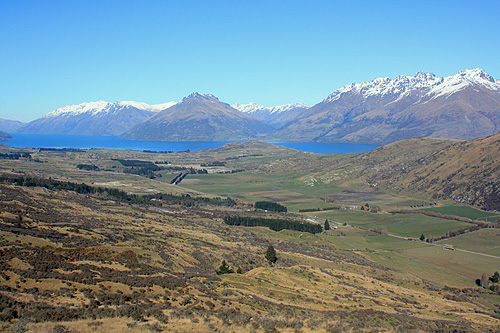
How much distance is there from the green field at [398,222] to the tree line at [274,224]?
24904 millimetres

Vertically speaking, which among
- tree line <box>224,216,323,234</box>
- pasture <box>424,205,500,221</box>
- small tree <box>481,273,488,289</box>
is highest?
pasture <box>424,205,500,221</box>

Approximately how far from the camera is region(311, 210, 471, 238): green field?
401 ft

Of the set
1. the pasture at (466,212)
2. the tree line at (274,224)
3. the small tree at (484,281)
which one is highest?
the pasture at (466,212)

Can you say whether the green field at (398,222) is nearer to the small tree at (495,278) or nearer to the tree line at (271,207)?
the tree line at (271,207)

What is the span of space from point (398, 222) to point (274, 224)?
166 ft

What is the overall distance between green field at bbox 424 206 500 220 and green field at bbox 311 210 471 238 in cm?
1215

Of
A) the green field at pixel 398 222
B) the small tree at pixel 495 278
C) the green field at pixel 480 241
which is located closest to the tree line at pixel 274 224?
the green field at pixel 398 222

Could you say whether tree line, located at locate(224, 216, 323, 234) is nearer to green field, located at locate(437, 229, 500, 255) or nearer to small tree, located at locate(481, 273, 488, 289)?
green field, located at locate(437, 229, 500, 255)

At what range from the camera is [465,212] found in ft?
492

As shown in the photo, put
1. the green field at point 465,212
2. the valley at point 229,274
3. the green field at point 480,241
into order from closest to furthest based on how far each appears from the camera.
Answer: the valley at point 229,274
the green field at point 480,241
the green field at point 465,212

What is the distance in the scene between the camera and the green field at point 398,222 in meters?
122

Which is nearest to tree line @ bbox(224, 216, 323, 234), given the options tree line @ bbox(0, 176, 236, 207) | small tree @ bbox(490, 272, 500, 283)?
tree line @ bbox(0, 176, 236, 207)

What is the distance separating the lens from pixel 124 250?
4831 cm

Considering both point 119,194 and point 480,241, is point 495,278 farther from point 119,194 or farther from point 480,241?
point 119,194
